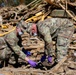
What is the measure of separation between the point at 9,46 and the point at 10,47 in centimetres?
5

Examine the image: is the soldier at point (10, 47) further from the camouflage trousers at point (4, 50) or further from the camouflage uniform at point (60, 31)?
the camouflage uniform at point (60, 31)

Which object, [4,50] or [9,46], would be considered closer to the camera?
[9,46]

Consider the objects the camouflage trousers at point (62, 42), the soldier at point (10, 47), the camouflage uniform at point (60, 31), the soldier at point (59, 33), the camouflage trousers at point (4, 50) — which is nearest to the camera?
the soldier at point (59, 33)

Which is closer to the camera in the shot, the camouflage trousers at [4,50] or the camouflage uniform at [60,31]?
the camouflage uniform at [60,31]

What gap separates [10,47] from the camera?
8195 millimetres

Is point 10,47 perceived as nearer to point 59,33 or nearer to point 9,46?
point 9,46

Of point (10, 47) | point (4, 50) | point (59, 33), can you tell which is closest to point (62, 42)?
point (59, 33)

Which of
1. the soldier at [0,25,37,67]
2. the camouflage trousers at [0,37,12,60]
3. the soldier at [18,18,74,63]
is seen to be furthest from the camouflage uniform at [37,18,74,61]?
the camouflage trousers at [0,37,12,60]

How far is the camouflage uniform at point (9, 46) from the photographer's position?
25.9 ft

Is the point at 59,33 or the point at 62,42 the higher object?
the point at 59,33

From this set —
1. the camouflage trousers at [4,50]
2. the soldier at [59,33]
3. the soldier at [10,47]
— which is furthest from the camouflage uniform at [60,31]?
the camouflage trousers at [4,50]

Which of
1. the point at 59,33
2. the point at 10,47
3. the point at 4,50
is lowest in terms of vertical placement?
the point at 4,50

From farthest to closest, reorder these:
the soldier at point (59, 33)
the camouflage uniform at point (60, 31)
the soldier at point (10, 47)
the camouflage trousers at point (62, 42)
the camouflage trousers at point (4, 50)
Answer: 1. the camouflage trousers at point (4, 50)
2. the camouflage trousers at point (62, 42)
3. the camouflage uniform at point (60, 31)
4. the soldier at point (10, 47)
5. the soldier at point (59, 33)

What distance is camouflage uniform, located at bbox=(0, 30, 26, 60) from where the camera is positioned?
7887 millimetres
